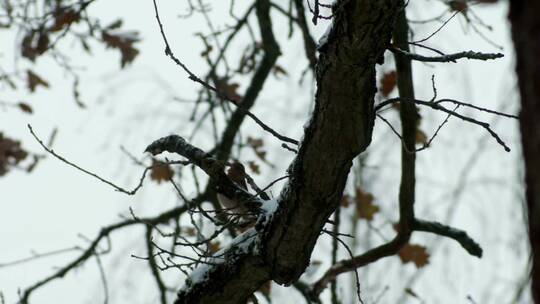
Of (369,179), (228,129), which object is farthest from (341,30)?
(369,179)

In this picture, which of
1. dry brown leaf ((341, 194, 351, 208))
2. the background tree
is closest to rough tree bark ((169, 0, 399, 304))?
the background tree

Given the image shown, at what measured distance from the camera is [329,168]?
1.77m

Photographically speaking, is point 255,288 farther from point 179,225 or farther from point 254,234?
point 179,225

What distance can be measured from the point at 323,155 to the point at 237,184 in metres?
0.50

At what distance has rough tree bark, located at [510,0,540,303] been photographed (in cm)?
77

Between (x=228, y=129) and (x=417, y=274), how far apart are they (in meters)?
5.09

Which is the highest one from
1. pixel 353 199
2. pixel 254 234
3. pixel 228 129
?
pixel 228 129

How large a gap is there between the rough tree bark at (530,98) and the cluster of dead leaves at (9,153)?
407 centimetres

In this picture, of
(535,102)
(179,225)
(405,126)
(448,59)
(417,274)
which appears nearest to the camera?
(535,102)

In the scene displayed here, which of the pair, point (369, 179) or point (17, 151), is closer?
point (17, 151)

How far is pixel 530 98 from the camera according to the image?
2.56ft

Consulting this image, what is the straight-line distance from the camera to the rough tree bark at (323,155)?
5.12 ft

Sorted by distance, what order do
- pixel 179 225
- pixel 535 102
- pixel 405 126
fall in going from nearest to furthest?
1. pixel 535 102
2. pixel 405 126
3. pixel 179 225

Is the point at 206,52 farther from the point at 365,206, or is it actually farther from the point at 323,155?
the point at 323,155
